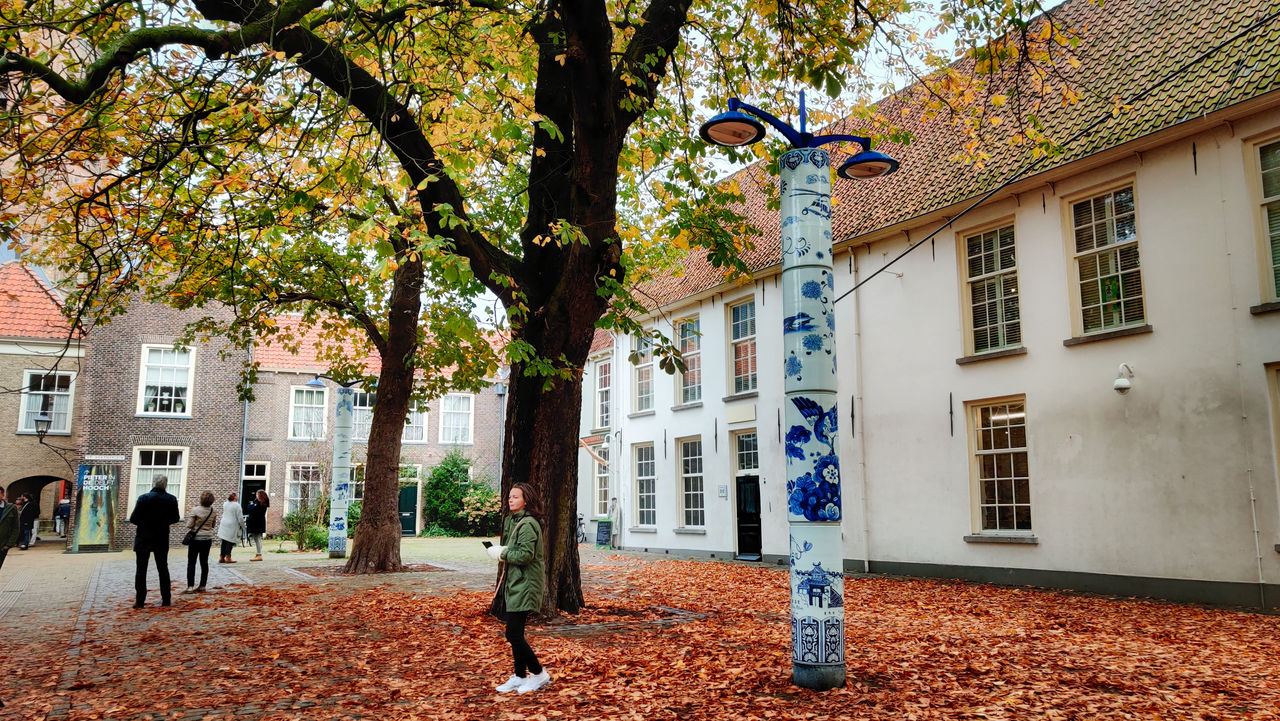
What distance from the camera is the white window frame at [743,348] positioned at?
19.9 metres

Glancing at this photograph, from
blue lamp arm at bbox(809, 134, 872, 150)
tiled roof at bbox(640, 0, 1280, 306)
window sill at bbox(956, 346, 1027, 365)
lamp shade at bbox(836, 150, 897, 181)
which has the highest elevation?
tiled roof at bbox(640, 0, 1280, 306)

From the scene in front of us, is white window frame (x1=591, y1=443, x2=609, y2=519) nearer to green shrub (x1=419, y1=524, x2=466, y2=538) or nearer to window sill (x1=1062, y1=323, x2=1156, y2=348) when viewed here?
green shrub (x1=419, y1=524, x2=466, y2=538)

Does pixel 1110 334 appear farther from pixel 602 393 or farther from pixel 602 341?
pixel 602 341

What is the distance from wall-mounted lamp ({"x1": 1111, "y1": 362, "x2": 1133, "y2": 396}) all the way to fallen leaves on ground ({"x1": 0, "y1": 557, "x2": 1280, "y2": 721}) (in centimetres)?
306

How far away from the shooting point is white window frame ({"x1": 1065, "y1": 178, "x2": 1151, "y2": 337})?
12.4 metres

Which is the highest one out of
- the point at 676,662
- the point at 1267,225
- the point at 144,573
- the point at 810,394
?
the point at 1267,225

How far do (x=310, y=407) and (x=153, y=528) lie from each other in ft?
76.5

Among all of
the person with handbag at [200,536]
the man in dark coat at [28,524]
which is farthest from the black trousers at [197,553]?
the man in dark coat at [28,524]

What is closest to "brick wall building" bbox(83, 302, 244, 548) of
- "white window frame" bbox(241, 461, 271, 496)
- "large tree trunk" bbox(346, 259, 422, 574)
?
"white window frame" bbox(241, 461, 271, 496)

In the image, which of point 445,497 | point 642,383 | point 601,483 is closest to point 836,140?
point 642,383

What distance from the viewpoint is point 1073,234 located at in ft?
43.4

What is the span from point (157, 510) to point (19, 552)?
18499 mm

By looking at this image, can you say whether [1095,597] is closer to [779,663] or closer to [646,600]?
[646,600]

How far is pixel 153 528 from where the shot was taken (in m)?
11.7
